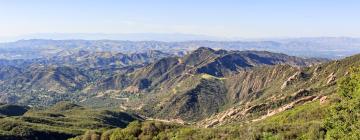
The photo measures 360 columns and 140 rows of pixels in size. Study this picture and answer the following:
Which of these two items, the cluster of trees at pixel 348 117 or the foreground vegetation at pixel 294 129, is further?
the foreground vegetation at pixel 294 129

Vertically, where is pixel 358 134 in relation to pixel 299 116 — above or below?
above

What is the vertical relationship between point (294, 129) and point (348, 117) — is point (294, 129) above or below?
below

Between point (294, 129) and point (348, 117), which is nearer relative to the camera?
point (348, 117)

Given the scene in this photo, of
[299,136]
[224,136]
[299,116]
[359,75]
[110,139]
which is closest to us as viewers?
[359,75]

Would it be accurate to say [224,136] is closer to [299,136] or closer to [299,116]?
[299,136]

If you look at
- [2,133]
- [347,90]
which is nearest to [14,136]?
[2,133]

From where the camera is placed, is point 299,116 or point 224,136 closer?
point 224,136

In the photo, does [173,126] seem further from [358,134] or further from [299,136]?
[358,134]

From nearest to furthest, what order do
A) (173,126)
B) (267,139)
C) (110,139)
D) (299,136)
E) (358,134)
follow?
(358,134) → (267,139) → (299,136) → (110,139) → (173,126)

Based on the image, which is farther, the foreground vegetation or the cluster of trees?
the foreground vegetation

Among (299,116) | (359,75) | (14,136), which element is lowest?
(14,136)
